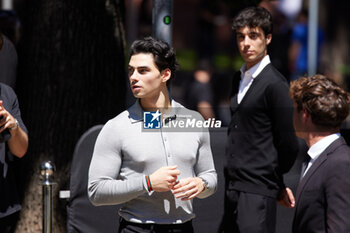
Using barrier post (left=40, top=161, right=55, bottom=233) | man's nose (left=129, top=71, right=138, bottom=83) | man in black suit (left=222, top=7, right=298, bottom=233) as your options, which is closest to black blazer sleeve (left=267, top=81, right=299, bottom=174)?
man in black suit (left=222, top=7, right=298, bottom=233)

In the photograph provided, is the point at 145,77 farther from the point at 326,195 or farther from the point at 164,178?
the point at 326,195

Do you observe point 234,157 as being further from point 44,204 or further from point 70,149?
point 70,149

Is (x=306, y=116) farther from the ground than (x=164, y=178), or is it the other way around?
(x=306, y=116)

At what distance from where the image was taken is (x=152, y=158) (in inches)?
140

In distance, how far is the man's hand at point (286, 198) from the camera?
4.50 m

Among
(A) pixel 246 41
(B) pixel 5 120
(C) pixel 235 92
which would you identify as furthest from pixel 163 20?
(B) pixel 5 120

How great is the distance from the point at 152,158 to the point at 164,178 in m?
0.17

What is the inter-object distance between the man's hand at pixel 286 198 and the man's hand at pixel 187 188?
1.11 metres

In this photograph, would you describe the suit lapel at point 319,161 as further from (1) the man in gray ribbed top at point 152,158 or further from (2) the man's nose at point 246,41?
(2) the man's nose at point 246,41

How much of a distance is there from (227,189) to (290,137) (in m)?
0.54

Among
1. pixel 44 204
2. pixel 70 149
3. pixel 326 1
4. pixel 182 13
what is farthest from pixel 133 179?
pixel 182 13

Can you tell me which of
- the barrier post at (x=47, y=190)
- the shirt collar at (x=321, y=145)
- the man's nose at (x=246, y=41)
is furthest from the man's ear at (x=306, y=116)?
the barrier post at (x=47, y=190)

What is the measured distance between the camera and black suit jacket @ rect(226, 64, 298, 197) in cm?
441

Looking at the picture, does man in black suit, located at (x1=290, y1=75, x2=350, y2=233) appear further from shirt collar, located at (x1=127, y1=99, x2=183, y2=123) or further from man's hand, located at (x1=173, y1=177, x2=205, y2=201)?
shirt collar, located at (x1=127, y1=99, x2=183, y2=123)
